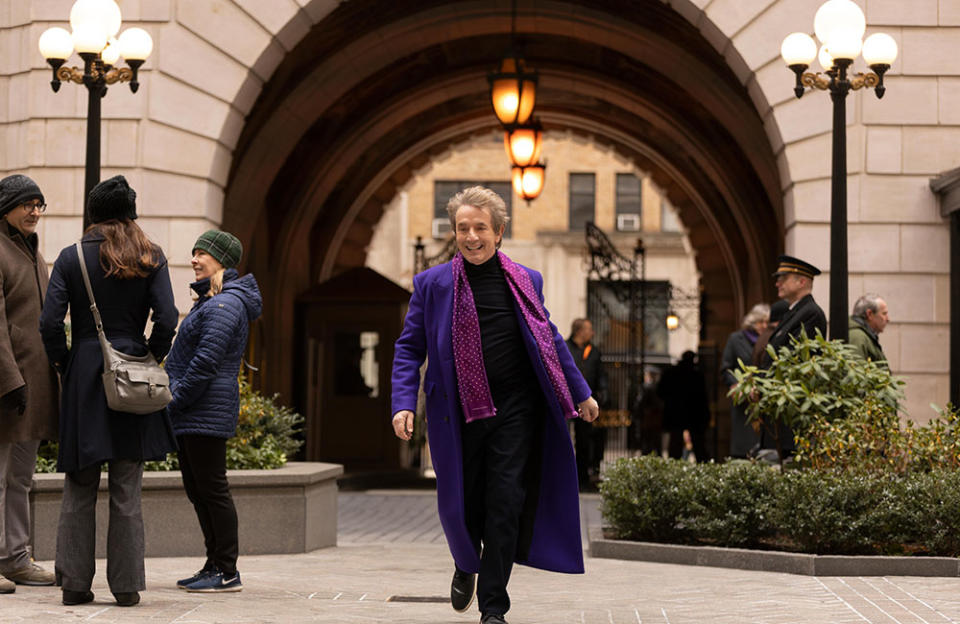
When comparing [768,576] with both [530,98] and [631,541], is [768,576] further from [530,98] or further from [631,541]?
[530,98]

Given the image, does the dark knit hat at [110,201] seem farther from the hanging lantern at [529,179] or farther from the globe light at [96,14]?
the hanging lantern at [529,179]

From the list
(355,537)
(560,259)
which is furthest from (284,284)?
(560,259)

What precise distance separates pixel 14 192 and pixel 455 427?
2.77m

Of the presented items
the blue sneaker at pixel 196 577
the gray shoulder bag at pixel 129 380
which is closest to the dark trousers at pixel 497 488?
the gray shoulder bag at pixel 129 380

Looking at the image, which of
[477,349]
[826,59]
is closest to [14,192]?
[477,349]

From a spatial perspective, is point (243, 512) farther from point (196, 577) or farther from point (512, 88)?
point (512, 88)

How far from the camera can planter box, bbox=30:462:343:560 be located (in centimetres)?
937

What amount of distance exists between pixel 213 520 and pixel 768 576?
10.8 feet

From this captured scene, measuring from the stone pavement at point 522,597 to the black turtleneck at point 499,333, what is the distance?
3.79 feet

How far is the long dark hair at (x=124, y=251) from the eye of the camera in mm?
7109

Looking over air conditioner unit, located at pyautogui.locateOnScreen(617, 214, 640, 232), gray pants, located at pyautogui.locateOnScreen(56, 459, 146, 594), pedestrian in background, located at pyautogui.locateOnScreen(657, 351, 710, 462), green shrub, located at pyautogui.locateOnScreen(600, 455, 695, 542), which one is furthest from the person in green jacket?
air conditioner unit, located at pyautogui.locateOnScreen(617, 214, 640, 232)

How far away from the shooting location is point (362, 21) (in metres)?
18.0

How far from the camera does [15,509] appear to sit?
25.2 ft

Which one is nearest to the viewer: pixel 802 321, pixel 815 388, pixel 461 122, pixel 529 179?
pixel 815 388
